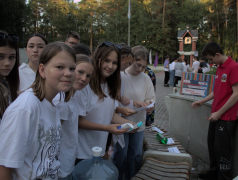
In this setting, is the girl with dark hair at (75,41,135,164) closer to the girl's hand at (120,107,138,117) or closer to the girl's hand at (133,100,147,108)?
the girl's hand at (120,107,138,117)

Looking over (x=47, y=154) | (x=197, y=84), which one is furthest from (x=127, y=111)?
(x=197, y=84)

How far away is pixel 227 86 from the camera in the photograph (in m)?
2.79

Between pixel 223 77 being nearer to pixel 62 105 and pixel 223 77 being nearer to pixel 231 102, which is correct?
pixel 231 102

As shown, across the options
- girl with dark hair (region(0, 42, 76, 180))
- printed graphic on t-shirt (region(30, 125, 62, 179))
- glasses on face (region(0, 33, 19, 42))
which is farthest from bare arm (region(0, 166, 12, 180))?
glasses on face (region(0, 33, 19, 42))

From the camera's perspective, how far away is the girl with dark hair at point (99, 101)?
185cm

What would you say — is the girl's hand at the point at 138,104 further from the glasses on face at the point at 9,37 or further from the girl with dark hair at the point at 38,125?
the glasses on face at the point at 9,37

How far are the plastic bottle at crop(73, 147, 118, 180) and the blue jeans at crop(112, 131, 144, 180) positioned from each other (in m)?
0.62

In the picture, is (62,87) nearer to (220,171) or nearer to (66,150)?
(66,150)

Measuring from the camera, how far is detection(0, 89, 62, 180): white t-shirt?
101 cm

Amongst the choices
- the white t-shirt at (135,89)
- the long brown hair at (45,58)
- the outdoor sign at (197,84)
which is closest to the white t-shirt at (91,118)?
the long brown hair at (45,58)

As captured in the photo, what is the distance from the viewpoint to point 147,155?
247 cm

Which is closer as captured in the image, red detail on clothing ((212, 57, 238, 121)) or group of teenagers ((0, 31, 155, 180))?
group of teenagers ((0, 31, 155, 180))

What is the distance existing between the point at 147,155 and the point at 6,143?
1.82 metres

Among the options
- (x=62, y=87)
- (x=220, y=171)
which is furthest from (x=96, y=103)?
(x=220, y=171)
